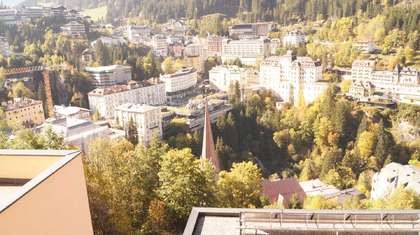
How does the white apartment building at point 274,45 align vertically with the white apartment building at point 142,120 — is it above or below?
above

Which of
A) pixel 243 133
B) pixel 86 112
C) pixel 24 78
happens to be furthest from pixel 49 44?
pixel 243 133

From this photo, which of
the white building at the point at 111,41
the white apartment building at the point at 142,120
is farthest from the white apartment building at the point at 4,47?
the white apartment building at the point at 142,120

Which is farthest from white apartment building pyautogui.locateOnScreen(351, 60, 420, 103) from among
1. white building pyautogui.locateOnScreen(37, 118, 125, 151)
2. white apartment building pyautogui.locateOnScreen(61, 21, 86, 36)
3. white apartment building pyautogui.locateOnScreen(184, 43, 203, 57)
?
white apartment building pyautogui.locateOnScreen(61, 21, 86, 36)

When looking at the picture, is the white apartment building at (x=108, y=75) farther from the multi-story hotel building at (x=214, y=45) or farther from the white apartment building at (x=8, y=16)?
the multi-story hotel building at (x=214, y=45)

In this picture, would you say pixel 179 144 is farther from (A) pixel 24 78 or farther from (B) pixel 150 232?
(B) pixel 150 232


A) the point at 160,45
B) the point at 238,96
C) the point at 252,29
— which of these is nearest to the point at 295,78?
the point at 238,96

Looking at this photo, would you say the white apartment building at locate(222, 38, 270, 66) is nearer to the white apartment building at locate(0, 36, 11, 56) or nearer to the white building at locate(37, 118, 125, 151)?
the white building at locate(37, 118, 125, 151)
